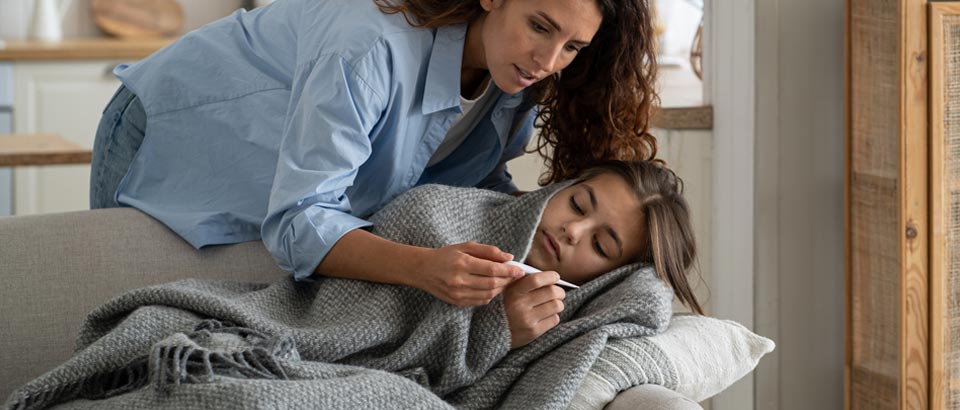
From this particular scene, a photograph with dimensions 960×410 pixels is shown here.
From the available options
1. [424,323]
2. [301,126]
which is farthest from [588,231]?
[301,126]

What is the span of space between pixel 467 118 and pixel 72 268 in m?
0.65

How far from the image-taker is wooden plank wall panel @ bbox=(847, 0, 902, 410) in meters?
1.88

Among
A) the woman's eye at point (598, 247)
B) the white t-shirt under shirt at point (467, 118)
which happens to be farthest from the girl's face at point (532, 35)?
the woman's eye at point (598, 247)

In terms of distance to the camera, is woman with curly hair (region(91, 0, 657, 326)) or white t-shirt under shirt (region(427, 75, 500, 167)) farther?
white t-shirt under shirt (region(427, 75, 500, 167))

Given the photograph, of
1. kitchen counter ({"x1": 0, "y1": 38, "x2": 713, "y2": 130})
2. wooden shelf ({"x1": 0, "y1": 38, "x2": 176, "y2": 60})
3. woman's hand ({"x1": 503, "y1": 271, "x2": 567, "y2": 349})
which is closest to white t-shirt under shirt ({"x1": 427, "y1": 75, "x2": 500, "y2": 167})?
woman's hand ({"x1": 503, "y1": 271, "x2": 567, "y2": 349})

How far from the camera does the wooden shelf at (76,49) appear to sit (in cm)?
396

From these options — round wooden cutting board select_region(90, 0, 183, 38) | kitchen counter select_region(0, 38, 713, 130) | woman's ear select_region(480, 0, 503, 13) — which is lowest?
woman's ear select_region(480, 0, 503, 13)

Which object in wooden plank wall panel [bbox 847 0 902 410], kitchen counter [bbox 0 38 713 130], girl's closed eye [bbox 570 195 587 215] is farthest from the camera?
kitchen counter [bbox 0 38 713 130]

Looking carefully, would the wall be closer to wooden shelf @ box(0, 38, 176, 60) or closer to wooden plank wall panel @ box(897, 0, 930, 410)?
wooden plank wall panel @ box(897, 0, 930, 410)

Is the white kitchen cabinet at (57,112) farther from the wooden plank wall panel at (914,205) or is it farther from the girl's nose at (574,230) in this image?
the wooden plank wall panel at (914,205)

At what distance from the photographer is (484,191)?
171cm

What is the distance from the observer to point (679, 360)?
1.46 meters

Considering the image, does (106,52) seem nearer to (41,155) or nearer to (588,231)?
(41,155)

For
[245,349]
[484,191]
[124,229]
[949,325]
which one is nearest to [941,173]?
[949,325]
